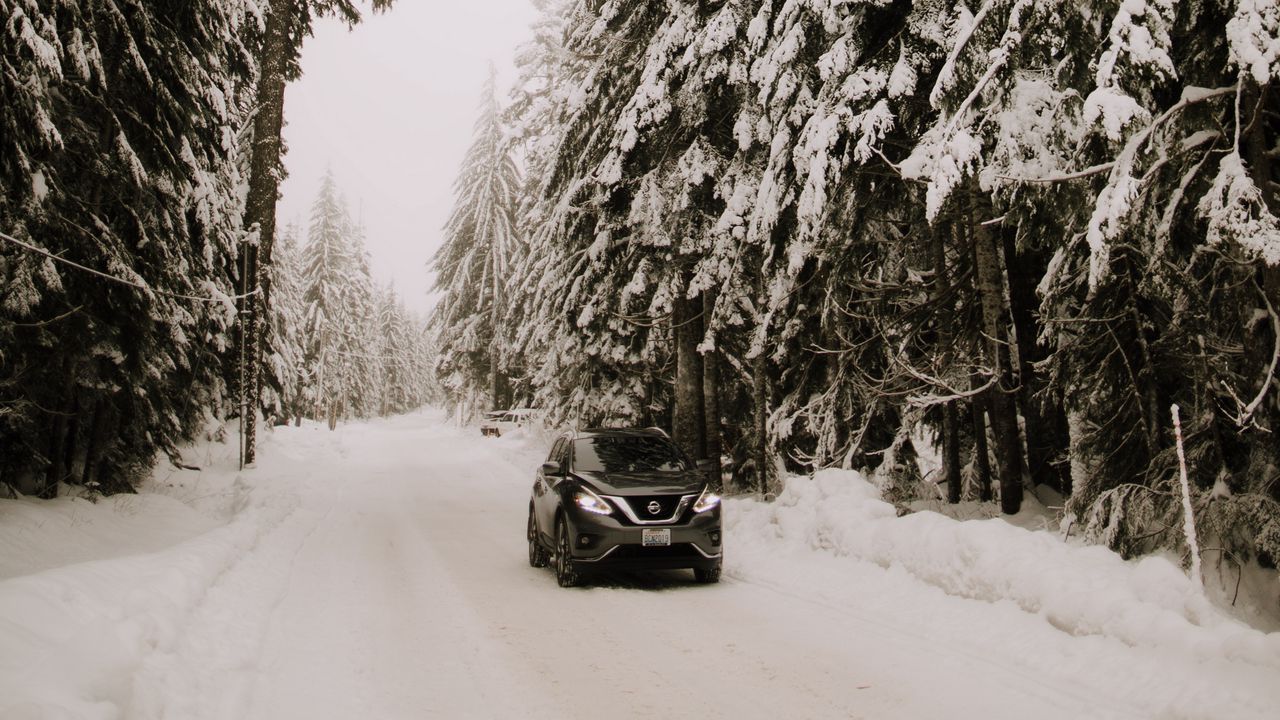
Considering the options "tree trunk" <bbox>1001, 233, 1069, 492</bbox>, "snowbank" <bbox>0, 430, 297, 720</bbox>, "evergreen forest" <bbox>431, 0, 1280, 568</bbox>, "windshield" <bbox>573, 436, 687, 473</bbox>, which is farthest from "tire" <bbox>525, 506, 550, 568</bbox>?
"tree trunk" <bbox>1001, 233, 1069, 492</bbox>

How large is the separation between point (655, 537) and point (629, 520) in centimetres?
34

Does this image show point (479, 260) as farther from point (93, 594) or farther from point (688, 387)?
point (93, 594)

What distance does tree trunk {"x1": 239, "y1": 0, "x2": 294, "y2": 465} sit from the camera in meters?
16.4

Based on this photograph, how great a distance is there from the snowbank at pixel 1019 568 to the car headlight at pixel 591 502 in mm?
2061

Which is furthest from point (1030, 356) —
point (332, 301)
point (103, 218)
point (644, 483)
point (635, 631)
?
point (332, 301)

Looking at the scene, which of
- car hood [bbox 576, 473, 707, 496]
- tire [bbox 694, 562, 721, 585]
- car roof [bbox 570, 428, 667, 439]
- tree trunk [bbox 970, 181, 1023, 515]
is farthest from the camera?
car roof [bbox 570, 428, 667, 439]

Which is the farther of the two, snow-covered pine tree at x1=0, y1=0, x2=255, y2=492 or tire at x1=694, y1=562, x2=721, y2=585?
tire at x1=694, y1=562, x2=721, y2=585

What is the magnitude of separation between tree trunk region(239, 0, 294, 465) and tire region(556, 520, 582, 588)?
10.6 m

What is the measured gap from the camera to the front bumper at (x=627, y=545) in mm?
8359

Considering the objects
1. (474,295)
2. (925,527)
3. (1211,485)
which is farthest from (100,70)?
(474,295)

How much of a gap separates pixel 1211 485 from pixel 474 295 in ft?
120

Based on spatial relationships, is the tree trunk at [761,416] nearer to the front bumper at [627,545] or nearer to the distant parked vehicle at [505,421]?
the front bumper at [627,545]

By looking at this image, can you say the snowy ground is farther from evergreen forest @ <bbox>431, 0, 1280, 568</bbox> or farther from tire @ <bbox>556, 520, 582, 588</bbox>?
evergreen forest @ <bbox>431, 0, 1280, 568</bbox>

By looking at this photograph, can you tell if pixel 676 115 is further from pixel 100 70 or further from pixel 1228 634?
pixel 1228 634
